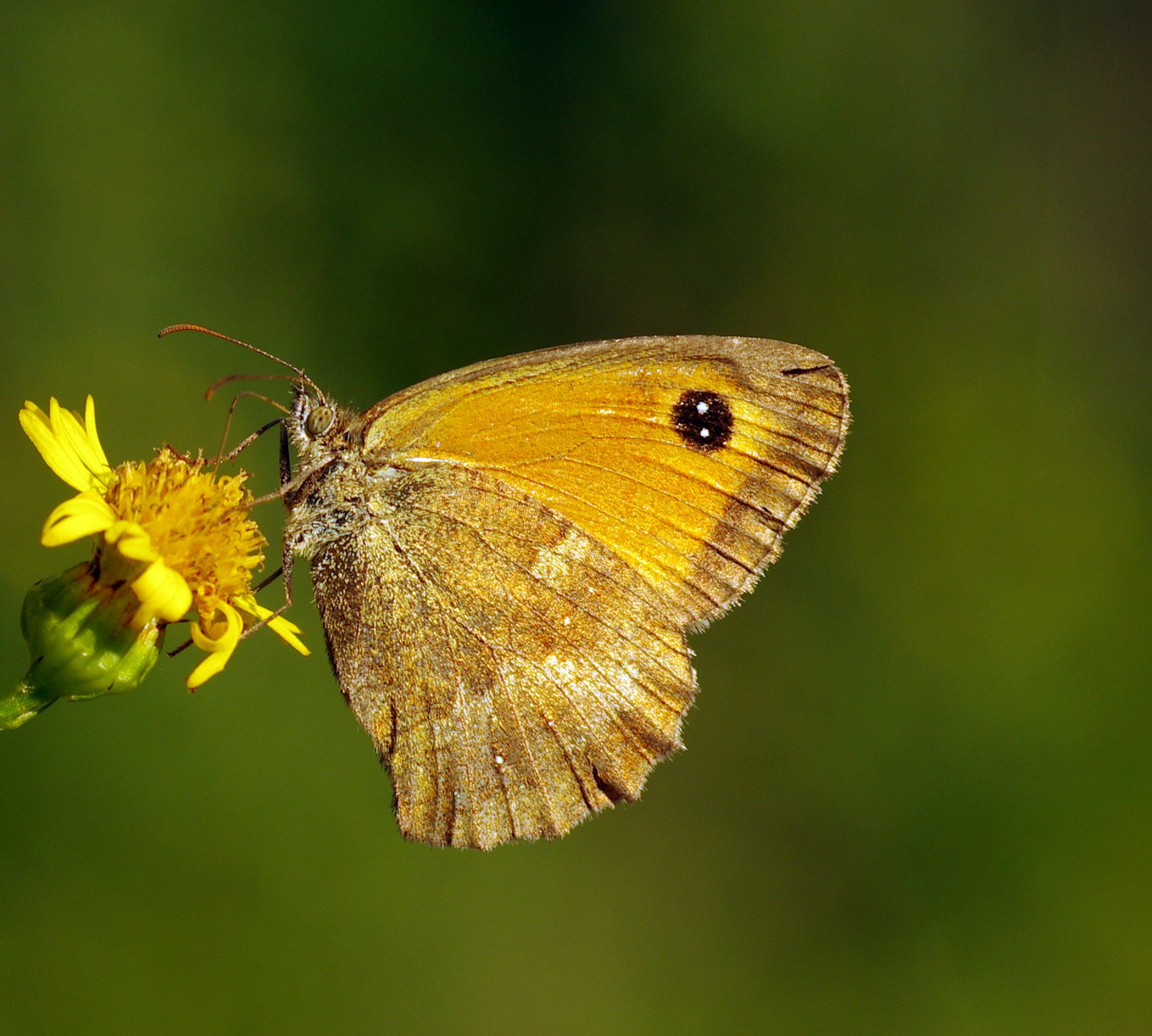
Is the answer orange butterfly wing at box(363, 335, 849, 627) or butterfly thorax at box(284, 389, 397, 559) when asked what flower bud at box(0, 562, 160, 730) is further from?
orange butterfly wing at box(363, 335, 849, 627)

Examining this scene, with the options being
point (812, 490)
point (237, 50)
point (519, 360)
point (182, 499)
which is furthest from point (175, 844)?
point (237, 50)

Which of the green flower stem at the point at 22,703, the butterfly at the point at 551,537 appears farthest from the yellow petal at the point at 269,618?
the green flower stem at the point at 22,703

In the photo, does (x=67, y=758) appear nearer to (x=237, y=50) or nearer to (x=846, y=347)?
(x=237, y=50)

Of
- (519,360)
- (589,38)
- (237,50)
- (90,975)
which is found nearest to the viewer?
(519,360)

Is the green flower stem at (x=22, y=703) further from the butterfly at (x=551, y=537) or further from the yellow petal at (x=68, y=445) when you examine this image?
→ the butterfly at (x=551, y=537)

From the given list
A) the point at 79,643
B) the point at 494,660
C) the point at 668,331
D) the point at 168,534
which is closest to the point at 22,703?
the point at 79,643

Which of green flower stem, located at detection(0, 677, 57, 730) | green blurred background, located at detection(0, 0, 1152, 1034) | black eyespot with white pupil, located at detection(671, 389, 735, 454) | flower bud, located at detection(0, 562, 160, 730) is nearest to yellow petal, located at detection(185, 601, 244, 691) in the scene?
flower bud, located at detection(0, 562, 160, 730)
